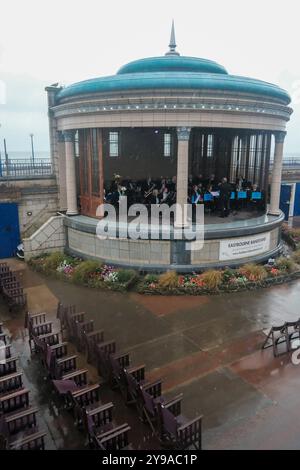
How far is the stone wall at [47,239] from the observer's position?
1605cm

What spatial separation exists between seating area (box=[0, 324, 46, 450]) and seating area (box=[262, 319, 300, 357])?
→ 5.54m

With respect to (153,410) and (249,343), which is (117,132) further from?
(153,410)

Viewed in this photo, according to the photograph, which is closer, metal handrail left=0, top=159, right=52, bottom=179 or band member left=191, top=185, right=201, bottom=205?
band member left=191, top=185, right=201, bottom=205

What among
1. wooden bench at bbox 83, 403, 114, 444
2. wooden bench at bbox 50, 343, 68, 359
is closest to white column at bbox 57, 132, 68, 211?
wooden bench at bbox 50, 343, 68, 359

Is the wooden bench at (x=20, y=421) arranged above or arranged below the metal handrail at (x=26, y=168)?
below

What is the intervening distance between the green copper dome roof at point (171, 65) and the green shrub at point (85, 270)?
926 centimetres

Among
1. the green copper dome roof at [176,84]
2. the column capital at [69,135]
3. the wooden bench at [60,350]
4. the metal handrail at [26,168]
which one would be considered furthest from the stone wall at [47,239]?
the wooden bench at [60,350]

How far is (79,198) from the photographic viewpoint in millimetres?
18000

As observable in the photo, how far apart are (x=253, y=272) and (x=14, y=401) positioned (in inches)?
372

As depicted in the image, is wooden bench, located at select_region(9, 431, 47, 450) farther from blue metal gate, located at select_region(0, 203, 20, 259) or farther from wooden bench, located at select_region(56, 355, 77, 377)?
blue metal gate, located at select_region(0, 203, 20, 259)

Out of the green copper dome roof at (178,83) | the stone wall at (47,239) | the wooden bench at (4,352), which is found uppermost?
the green copper dome roof at (178,83)

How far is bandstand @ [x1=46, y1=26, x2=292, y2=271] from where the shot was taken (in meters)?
13.5

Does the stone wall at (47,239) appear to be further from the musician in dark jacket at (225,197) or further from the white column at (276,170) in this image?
the white column at (276,170)
